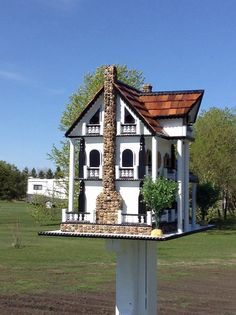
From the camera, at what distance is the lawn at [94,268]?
842 inches

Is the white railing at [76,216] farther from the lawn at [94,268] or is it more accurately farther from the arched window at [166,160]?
the lawn at [94,268]

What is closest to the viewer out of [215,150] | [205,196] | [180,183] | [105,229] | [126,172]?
[105,229]

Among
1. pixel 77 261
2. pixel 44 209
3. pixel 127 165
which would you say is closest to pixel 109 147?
pixel 127 165

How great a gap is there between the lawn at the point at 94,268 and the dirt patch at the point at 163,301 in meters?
0.05

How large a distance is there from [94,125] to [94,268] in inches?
665

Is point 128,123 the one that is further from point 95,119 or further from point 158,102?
point 158,102

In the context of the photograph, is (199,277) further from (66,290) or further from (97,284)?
(66,290)

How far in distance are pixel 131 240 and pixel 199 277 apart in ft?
49.4

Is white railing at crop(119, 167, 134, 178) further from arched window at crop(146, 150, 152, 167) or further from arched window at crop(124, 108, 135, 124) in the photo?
arched window at crop(124, 108, 135, 124)

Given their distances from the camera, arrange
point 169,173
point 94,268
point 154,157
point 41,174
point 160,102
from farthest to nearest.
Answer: point 41,174 → point 94,268 → point 169,173 → point 160,102 → point 154,157

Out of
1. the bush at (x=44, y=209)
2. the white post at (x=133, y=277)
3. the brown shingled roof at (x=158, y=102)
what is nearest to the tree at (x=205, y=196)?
the brown shingled roof at (x=158, y=102)

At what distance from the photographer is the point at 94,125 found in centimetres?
1145

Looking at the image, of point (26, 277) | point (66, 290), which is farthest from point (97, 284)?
point (26, 277)

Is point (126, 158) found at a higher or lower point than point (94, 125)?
lower
